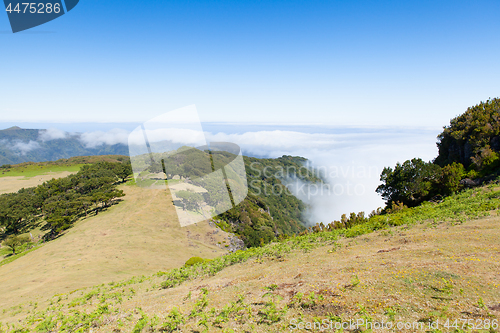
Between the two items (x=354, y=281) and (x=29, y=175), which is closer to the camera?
(x=354, y=281)

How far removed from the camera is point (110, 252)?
30.8 m

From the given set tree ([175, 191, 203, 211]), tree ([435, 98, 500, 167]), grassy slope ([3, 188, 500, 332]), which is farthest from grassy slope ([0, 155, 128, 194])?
tree ([435, 98, 500, 167])

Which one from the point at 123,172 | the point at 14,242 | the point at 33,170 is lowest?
the point at 14,242

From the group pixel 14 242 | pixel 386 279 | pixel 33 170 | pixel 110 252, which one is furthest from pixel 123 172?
pixel 33 170

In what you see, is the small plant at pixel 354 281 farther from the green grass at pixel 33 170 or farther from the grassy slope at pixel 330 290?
the green grass at pixel 33 170

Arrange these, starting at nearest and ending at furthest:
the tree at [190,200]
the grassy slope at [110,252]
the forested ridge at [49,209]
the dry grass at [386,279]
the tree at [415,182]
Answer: the dry grass at [386,279], the grassy slope at [110,252], the tree at [415,182], the forested ridge at [49,209], the tree at [190,200]

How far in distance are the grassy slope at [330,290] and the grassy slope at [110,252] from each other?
6070 mm

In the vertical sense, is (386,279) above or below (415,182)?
above

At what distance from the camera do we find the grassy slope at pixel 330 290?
23.1ft

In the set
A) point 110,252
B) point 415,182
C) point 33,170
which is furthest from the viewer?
point 33,170

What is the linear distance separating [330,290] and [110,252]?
3277cm

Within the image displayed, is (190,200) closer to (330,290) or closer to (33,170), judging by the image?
(330,290)

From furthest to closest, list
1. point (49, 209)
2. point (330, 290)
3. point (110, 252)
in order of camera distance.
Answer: point (49, 209) → point (110, 252) → point (330, 290)

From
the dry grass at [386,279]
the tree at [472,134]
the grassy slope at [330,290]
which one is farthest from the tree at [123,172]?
the tree at [472,134]
